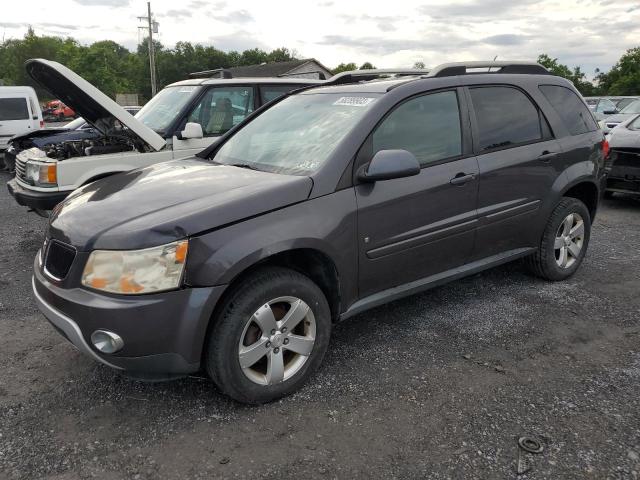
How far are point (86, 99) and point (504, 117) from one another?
403cm

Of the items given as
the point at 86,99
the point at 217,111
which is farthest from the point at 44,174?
the point at 217,111

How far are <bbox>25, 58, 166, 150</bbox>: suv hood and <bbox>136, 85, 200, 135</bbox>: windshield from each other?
570mm

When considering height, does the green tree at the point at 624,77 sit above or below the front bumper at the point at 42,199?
above

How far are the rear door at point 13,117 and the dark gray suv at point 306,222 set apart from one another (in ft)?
37.1

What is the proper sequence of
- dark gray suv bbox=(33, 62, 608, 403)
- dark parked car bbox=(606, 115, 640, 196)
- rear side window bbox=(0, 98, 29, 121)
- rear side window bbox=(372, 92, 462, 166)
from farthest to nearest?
rear side window bbox=(0, 98, 29, 121)
dark parked car bbox=(606, 115, 640, 196)
rear side window bbox=(372, 92, 462, 166)
dark gray suv bbox=(33, 62, 608, 403)

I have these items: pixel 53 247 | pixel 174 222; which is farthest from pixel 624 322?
pixel 53 247

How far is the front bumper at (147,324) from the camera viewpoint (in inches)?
95.7

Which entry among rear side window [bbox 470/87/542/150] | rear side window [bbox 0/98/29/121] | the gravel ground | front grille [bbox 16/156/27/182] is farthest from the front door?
rear side window [bbox 0/98/29/121]

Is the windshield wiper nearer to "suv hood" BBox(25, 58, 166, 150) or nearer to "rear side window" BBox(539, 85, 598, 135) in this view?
"suv hood" BBox(25, 58, 166, 150)

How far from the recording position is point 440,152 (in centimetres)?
353

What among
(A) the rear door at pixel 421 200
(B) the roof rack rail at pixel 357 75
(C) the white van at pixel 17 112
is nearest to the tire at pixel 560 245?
(A) the rear door at pixel 421 200

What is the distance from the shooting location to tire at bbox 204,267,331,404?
263 centimetres

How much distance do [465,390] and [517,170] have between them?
181 cm

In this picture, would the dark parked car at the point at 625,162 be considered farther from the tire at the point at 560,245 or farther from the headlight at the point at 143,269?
the headlight at the point at 143,269
